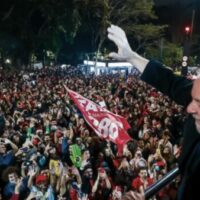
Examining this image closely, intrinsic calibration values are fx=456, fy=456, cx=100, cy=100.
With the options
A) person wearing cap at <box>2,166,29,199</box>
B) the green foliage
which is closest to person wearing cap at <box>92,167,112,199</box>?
person wearing cap at <box>2,166,29,199</box>

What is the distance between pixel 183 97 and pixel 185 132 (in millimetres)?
330

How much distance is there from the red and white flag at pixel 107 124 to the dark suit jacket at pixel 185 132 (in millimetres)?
6181

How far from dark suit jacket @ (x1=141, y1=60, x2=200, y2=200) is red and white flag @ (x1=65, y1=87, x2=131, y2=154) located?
6.18 m

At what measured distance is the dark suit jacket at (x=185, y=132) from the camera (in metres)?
1.69

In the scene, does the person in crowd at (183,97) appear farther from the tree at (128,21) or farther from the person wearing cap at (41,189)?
the tree at (128,21)

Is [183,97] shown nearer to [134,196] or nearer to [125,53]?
[125,53]

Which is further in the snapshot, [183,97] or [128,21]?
[128,21]

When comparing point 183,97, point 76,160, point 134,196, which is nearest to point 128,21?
point 76,160

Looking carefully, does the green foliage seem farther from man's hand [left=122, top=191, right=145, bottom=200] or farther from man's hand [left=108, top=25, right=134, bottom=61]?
man's hand [left=122, top=191, right=145, bottom=200]

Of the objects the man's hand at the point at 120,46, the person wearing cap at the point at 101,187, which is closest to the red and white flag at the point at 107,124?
the person wearing cap at the point at 101,187

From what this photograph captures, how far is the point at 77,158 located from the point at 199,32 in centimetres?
5721

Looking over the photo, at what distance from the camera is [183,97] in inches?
90.9

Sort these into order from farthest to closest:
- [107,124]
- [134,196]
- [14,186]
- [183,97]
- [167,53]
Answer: [167,53]
[107,124]
[14,186]
[183,97]
[134,196]

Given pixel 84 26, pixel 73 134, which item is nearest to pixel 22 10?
pixel 84 26
